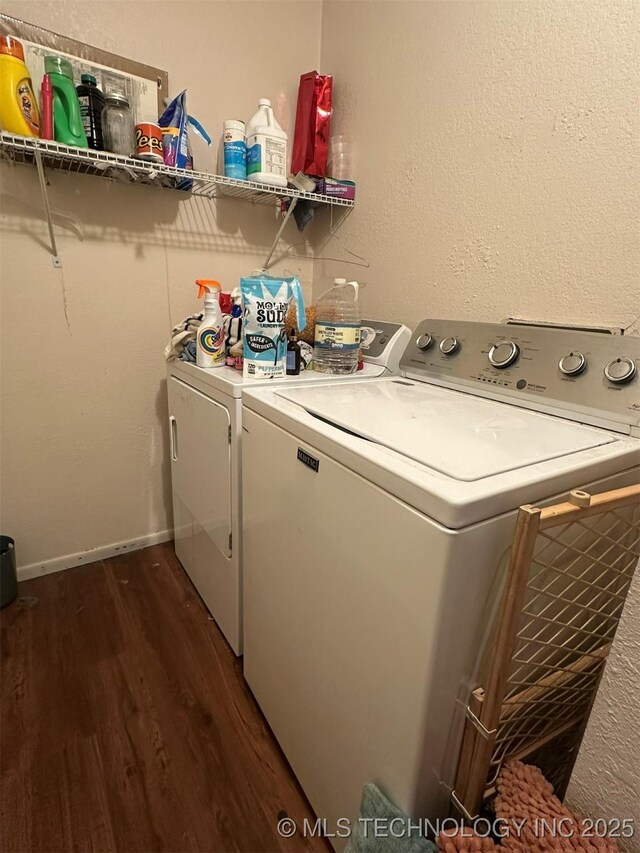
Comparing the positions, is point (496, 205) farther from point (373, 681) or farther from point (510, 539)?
point (373, 681)

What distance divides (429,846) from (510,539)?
1.70ft

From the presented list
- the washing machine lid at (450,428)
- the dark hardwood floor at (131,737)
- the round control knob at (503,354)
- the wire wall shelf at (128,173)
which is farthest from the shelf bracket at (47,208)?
the round control knob at (503,354)

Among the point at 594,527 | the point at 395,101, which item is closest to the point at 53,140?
the point at 395,101

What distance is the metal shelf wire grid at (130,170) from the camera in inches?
51.2

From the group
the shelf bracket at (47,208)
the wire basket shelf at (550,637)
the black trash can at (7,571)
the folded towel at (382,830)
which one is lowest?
the black trash can at (7,571)

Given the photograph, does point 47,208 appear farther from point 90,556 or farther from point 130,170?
point 90,556

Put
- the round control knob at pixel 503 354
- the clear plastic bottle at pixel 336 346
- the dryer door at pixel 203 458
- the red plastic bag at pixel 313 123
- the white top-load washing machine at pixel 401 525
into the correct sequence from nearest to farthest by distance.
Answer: the white top-load washing machine at pixel 401 525 < the round control knob at pixel 503 354 < the dryer door at pixel 203 458 < the clear plastic bottle at pixel 336 346 < the red plastic bag at pixel 313 123

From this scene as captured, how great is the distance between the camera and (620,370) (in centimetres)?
96

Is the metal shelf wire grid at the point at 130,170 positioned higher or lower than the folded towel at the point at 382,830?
higher

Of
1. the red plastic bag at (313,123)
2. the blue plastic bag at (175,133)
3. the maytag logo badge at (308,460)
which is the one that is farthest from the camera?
the red plastic bag at (313,123)

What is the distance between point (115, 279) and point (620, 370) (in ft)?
5.82

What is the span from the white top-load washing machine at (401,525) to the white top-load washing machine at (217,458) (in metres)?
0.10

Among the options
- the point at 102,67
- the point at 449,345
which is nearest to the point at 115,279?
the point at 102,67

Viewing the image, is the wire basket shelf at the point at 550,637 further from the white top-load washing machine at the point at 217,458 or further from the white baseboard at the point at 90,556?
the white baseboard at the point at 90,556
